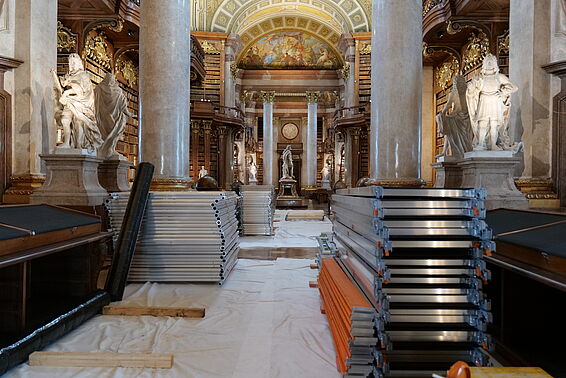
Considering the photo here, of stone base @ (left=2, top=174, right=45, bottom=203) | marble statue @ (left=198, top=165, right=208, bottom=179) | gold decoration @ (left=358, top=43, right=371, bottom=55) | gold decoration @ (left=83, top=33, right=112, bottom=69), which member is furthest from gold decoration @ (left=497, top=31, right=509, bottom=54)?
gold decoration @ (left=358, top=43, right=371, bottom=55)

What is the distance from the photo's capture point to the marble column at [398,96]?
6.39m

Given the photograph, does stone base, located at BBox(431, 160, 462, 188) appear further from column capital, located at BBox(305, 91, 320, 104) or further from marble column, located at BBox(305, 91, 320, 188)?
column capital, located at BBox(305, 91, 320, 104)

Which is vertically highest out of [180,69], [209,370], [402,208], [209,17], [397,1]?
[209,17]

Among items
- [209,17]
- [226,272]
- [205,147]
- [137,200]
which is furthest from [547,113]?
[209,17]

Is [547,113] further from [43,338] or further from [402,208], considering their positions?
[43,338]

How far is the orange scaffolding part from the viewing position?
7.93 feet

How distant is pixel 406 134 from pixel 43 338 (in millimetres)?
5265

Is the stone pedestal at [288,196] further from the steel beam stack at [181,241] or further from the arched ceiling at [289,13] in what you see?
the steel beam stack at [181,241]

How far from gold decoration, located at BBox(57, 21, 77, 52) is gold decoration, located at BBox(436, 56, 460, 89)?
1211cm

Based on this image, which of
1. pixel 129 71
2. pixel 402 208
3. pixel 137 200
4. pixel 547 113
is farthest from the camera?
pixel 129 71

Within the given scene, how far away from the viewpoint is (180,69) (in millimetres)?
6570

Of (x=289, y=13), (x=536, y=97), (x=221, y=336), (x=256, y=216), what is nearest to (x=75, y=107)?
(x=221, y=336)

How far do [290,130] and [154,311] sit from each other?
108ft

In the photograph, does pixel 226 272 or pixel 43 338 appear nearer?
pixel 43 338
